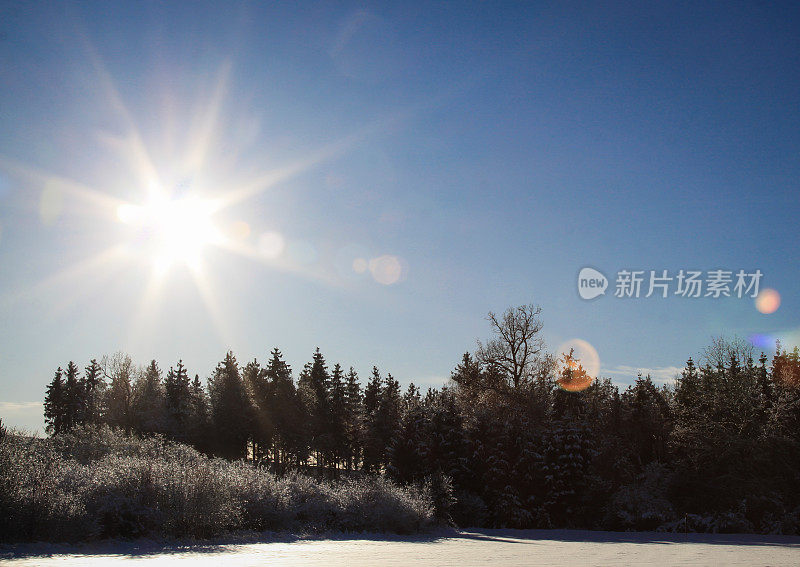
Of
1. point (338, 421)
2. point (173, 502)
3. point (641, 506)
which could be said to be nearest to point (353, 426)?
point (338, 421)

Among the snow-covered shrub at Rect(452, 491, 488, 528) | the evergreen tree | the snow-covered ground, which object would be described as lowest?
the snow-covered shrub at Rect(452, 491, 488, 528)

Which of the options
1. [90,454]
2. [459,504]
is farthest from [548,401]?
[90,454]

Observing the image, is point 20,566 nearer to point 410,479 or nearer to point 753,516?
point 410,479

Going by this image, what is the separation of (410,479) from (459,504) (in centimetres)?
332

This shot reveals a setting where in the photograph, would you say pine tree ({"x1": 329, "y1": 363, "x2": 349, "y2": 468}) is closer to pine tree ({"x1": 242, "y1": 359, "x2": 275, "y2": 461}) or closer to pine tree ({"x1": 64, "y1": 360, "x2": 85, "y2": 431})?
pine tree ({"x1": 242, "y1": 359, "x2": 275, "y2": 461})

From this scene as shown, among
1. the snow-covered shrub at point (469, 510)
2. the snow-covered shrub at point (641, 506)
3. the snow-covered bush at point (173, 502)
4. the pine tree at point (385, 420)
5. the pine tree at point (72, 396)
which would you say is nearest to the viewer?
the snow-covered bush at point (173, 502)

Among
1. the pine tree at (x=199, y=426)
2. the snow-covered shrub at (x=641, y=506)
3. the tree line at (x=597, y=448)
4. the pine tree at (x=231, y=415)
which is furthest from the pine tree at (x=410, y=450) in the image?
the pine tree at (x=199, y=426)

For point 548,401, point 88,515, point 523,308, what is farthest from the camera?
point 523,308

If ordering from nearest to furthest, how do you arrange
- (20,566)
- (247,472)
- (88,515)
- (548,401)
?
(20,566) → (88,515) → (247,472) → (548,401)

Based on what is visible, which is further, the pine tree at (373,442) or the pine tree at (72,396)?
the pine tree at (72,396)

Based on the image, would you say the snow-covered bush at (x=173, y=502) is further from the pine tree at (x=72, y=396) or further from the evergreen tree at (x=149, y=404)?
the pine tree at (x=72, y=396)

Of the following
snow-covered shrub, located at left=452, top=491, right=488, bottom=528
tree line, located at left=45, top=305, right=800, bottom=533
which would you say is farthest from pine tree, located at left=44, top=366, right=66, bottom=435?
snow-covered shrub, located at left=452, top=491, right=488, bottom=528

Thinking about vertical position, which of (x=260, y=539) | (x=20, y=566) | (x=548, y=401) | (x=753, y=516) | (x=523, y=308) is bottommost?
(x=753, y=516)

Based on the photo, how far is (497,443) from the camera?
32.3 m
